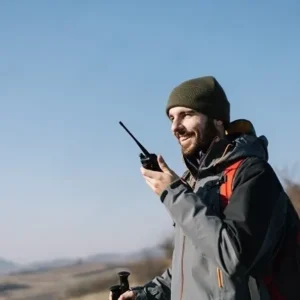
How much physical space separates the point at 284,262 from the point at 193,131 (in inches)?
34.6

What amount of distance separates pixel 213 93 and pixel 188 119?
0.74 feet

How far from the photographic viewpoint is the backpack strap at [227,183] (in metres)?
3.09

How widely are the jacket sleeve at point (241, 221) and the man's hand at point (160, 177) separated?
14cm

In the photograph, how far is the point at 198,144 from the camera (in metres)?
3.47

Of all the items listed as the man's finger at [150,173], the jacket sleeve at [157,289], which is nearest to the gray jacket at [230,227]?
the man's finger at [150,173]

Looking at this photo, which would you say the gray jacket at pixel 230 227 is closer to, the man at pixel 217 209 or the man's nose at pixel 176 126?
the man at pixel 217 209

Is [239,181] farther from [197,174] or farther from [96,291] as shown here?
[96,291]

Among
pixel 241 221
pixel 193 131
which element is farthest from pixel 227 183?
pixel 193 131

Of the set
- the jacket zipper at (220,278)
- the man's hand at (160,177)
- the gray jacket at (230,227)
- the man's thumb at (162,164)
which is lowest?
the jacket zipper at (220,278)

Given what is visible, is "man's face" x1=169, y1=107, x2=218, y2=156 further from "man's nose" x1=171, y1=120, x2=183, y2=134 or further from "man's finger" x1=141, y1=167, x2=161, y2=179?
"man's finger" x1=141, y1=167, x2=161, y2=179

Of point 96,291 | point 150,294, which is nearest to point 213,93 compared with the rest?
point 150,294

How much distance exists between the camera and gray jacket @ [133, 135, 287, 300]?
2.91 meters

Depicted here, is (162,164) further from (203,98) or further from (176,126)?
(203,98)

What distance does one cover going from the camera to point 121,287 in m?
3.87
